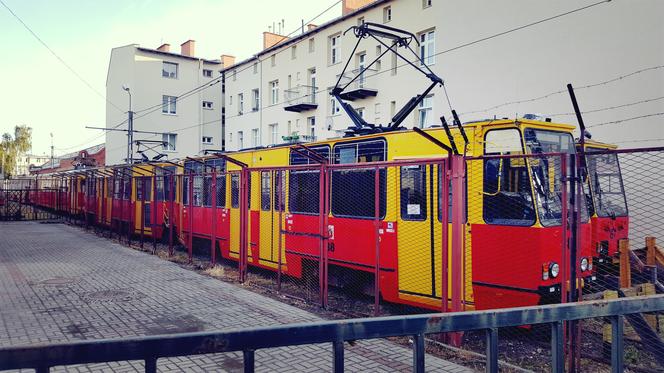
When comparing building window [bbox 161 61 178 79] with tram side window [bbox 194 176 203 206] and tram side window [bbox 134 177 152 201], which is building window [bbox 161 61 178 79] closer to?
tram side window [bbox 134 177 152 201]

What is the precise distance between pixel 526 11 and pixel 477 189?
14503mm

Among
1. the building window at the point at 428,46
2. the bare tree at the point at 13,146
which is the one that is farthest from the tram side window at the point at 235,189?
the bare tree at the point at 13,146

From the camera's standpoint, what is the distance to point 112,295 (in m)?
8.97

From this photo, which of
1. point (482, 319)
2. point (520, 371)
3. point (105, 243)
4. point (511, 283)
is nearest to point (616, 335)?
point (482, 319)

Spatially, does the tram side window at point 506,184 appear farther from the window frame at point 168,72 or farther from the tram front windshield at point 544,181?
the window frame at point 168,72

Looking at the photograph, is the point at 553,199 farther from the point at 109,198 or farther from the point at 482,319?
the point at 109,198

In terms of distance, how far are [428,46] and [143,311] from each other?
19643mm

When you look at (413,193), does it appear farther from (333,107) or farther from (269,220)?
(333,107)

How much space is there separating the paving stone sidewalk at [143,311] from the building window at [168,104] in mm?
32263

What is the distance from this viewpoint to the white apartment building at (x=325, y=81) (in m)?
24.2

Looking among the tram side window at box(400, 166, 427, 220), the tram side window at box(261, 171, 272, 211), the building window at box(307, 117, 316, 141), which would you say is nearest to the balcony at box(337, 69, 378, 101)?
the building window at box(307, 117, 316, 141)

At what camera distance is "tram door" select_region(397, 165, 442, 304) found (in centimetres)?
742

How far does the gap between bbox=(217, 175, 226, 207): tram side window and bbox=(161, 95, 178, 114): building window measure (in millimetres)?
33250

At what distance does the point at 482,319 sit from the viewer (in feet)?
8.18
